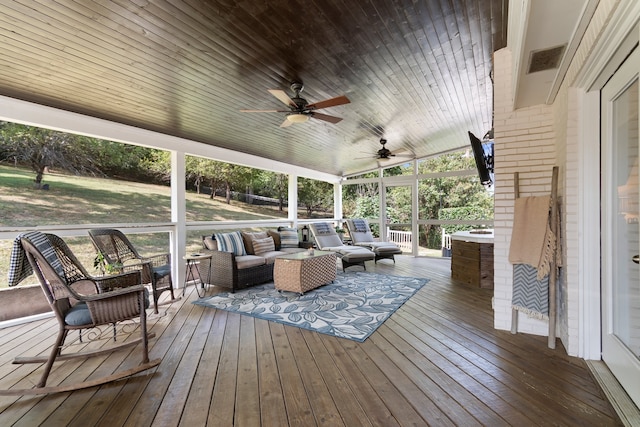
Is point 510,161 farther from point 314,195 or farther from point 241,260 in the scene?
point 314,195

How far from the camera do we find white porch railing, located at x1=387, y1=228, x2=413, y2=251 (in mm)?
8016

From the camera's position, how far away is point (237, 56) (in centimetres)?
269

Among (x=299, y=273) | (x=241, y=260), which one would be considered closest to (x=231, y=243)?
(x=241, y=260)

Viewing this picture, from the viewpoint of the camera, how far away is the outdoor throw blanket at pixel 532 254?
2.43 m

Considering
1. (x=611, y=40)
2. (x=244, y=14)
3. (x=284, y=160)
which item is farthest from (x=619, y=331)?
(x=284, y=160)

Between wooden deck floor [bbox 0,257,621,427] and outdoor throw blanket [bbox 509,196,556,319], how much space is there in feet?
1.16

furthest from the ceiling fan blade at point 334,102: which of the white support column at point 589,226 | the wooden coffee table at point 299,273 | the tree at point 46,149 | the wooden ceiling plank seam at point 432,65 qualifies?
the tree at point 46,149

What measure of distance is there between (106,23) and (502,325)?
14.1ft

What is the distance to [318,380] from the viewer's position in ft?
6.59

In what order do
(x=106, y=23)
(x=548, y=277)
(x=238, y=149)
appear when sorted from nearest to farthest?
(x=106, y=23) < (x=548, y=277) < (x=238, y=149)

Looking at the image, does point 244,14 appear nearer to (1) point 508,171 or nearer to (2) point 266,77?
(2) point 266,77

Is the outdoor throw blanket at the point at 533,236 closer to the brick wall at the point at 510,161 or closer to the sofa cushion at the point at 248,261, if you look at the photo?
the brick wall at the point at 510,161

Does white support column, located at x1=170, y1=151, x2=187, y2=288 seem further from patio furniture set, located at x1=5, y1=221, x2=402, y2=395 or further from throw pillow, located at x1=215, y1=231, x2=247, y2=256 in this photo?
throw pillow, located at x1=215, y1=231, x2=247, y2=256

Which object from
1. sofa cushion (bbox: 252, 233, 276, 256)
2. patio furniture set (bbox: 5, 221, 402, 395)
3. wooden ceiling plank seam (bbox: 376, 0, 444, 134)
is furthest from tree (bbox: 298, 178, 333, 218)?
wooden ceiling plank seam (bbox: 376, 0, 444, 134)
